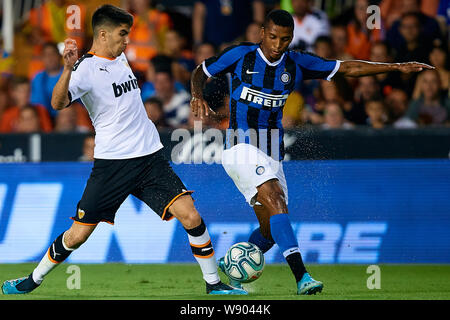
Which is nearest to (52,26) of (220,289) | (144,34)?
(144,34)

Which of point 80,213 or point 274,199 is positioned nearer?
point 80,213

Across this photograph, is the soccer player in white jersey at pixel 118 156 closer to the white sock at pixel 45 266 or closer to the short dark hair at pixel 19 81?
the white sock at pixel 45 266

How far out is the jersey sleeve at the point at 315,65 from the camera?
7160 mm

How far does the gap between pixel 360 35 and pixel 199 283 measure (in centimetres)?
514

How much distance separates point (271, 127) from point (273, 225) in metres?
0.93

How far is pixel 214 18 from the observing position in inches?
472

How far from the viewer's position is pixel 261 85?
7074mm

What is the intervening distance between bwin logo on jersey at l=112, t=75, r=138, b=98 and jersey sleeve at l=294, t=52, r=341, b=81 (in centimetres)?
140

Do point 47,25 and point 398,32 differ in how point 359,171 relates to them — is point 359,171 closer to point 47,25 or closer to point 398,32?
point 398,32

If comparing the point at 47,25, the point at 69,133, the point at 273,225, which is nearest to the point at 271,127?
the point at 273,225

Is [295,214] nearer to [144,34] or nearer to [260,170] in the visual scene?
[260,170]

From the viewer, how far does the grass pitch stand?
677 centimetres

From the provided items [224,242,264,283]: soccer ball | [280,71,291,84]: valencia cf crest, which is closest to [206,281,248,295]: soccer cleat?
[224,242,264,283]: soccer ball

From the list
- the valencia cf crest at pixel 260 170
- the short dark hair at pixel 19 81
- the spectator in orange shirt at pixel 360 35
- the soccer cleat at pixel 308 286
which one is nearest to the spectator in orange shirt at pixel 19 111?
the short dark hair at pixel 19 81
